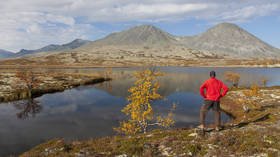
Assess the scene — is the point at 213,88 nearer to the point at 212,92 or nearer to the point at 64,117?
the point at 212,92

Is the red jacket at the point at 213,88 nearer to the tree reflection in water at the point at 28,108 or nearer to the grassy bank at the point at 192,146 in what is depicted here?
the grassy bank at the point at 192,146

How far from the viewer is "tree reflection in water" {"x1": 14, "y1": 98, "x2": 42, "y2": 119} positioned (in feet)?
162

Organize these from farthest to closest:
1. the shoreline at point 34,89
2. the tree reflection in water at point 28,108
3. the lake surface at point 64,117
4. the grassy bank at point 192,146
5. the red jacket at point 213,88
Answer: the shoreline at point 34,89 → the tree reflection in water at point 28,108 → the lake surface at point 64,117 → the red jacket at point 213,88 → the grassy bank at point 192,146

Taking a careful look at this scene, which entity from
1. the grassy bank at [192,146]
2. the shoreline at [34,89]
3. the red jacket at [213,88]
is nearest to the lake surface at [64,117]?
the shoreline at [34,89]

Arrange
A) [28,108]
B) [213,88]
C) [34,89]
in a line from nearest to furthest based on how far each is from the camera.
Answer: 1. [213,88]
2. [28,108]
3. [34,89]

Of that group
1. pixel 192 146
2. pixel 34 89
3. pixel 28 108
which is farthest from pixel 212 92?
pixel 34 89

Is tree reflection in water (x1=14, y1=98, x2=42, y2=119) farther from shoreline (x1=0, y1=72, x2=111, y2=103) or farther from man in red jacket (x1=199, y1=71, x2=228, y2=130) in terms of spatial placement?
man in red jacket (x1=199, y1=71, x2=228, y2=130)

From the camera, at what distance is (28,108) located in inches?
2163

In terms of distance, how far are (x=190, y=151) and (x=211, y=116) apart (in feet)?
110

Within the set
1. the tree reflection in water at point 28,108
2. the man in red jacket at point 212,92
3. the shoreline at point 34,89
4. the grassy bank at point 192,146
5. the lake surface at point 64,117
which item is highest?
the man in red jacket at point 212,92

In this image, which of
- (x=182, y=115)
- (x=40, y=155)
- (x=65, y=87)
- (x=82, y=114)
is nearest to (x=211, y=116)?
(x=182, y=115)

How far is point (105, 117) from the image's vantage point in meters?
47.1

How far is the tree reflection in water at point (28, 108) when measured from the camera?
4953cm

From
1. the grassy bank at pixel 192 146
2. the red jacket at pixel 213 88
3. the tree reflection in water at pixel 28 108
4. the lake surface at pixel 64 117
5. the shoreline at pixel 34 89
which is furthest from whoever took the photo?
the shoreline at pixel 34 89
